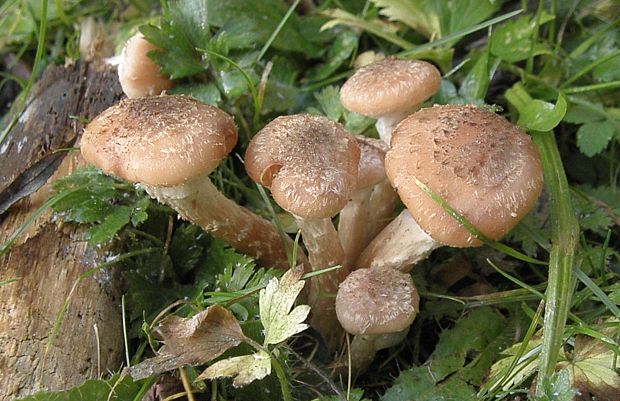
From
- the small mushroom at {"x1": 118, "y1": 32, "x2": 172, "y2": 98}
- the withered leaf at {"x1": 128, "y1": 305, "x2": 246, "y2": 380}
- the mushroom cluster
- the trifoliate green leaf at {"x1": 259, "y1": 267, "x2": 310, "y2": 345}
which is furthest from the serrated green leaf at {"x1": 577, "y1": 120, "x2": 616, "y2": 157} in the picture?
the small mushroom at {"x1": 118, "y1": 32, "x2": 172, "y2": 98}

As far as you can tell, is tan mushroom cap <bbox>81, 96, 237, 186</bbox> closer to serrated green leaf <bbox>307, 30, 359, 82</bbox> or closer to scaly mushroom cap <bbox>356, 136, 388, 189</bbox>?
scaly mushroom cap <bbox>356, 136, 388, 189</bbox>

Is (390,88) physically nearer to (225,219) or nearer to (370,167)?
(370,167)

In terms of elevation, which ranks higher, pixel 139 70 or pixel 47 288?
pixel 139 70

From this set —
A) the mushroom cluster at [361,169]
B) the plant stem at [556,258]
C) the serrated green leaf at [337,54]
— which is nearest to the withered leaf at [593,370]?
the plant stem at [556,258]

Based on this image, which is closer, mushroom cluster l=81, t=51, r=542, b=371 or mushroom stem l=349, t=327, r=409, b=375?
mushroom cluster l=81, t=51, r=542, b=371

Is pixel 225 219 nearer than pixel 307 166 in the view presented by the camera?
No

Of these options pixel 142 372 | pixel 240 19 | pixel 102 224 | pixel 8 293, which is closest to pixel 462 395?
pixel 142 372

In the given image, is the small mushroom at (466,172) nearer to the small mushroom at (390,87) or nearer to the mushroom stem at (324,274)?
the small mushroom at (390,87)

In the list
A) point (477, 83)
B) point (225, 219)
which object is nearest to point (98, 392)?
point (225, 219)
